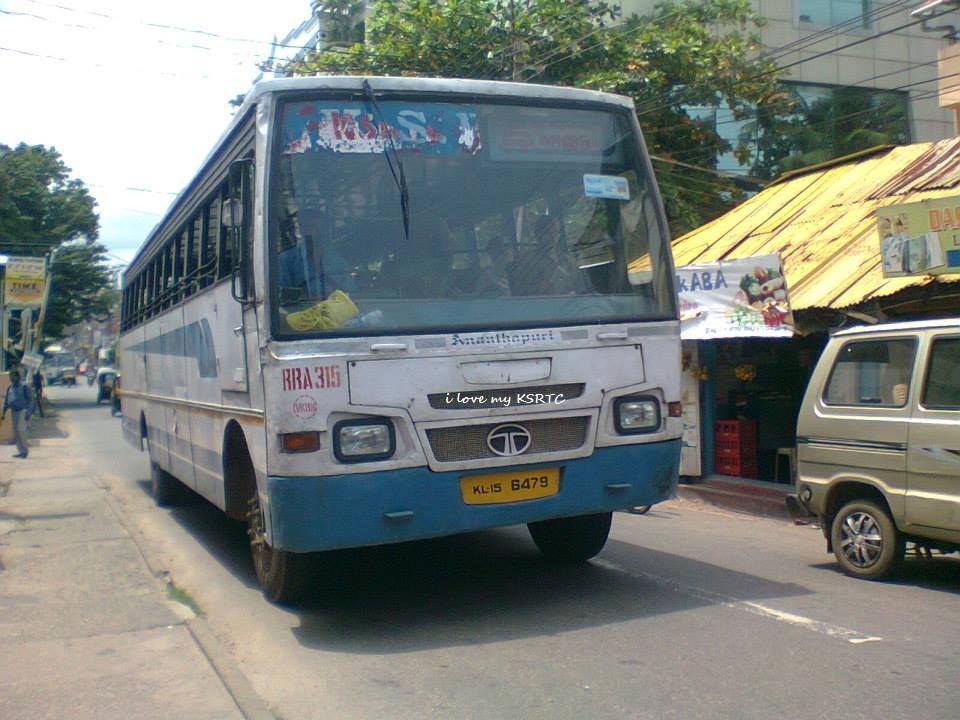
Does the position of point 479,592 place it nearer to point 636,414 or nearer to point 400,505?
point 400,505

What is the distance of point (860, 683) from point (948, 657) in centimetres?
78

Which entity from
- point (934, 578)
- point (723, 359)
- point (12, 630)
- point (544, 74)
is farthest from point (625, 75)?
point (12, 630)

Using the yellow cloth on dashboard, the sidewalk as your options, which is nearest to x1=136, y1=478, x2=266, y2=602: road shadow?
the sidewalk

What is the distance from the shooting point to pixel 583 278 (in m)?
6.77

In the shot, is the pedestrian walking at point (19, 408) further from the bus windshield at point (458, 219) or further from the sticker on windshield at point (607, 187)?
the sticker on windshield at point (607, 187)

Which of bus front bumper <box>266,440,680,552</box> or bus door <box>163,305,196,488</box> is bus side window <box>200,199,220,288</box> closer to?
bus door <box>163,305,196,488</box>

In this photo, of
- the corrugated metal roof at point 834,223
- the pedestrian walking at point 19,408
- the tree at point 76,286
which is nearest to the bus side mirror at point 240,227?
the corrugated metal roof at point 834,223

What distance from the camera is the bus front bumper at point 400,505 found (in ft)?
19.8

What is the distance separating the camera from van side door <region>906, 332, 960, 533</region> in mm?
7145

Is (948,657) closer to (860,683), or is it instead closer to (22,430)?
(860,683)

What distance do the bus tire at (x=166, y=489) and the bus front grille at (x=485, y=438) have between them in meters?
7.84

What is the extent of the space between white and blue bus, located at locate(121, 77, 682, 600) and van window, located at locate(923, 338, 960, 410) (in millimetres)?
1889

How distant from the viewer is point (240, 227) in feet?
21.8

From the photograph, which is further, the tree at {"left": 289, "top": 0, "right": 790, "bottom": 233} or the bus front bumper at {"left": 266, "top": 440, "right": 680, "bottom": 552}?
the tree at {"left": 289, "top": 0, "right": 790, "bottom": 233}
